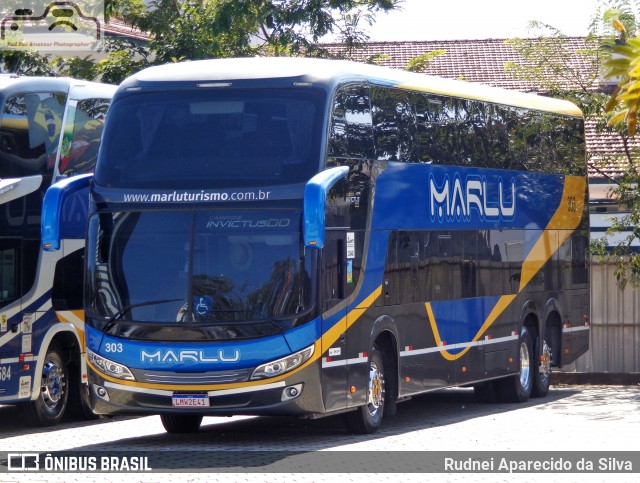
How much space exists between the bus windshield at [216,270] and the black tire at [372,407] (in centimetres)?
197

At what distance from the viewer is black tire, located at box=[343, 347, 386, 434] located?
54.5 feet

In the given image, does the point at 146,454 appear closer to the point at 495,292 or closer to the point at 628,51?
the point at 628,51

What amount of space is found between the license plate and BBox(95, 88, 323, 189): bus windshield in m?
2.19

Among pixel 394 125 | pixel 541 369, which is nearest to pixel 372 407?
pixel 394 125

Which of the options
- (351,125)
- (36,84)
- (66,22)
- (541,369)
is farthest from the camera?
(66,22)

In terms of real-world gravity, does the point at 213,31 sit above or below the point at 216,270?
above

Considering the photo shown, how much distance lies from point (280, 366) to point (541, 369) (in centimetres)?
951

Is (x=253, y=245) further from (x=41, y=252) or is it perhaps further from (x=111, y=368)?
(x=41, y=252)

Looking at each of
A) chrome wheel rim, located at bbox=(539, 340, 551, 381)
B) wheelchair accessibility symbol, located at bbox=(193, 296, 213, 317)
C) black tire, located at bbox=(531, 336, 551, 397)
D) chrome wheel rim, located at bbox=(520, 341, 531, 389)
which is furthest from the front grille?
chrome wheel rim, located at bbox=(539, 340, 551, 381)

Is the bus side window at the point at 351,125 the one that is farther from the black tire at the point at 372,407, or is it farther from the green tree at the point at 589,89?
the green tree at the point at 589,89

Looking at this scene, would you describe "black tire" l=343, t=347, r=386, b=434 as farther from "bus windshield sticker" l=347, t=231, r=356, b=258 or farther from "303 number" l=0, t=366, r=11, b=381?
"303 number" l=0, t=366, r=11, b=381

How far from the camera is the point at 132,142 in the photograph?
15883 millimetres

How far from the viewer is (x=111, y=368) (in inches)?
611
